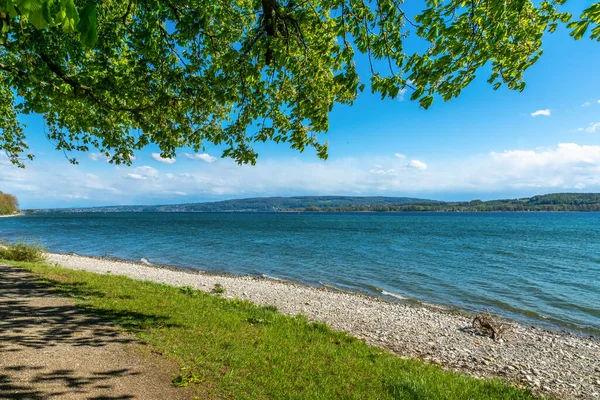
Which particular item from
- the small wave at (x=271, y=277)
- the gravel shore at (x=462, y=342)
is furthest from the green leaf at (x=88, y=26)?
the small wave at (x=271, y=277)

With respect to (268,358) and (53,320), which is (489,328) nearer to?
(268,358)

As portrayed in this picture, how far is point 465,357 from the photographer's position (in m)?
9.99

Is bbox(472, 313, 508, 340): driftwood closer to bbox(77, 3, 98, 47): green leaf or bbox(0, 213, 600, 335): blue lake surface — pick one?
bbox(0, 213, 600, 335): blue lake surface

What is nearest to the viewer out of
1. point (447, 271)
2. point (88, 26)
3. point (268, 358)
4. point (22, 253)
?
point (88, 26)

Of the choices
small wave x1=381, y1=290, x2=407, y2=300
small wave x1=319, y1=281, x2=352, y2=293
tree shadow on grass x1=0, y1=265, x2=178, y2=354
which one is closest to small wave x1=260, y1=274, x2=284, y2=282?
small wave x1=319, y1=281, x2=352, y2=293

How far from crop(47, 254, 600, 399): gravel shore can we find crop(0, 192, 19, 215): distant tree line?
179 metres

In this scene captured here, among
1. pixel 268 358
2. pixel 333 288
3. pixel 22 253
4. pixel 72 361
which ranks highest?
pixel 22 253

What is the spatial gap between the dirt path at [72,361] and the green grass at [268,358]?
1.40 feet

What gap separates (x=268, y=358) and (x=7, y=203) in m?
194

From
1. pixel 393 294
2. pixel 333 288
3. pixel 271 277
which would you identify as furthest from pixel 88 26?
pixel 271 277

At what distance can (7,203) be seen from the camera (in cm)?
14488

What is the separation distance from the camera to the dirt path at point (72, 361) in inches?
Result: 197

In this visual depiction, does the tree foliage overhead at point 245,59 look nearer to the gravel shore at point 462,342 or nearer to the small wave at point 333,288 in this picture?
the gravel shore at point 462,342

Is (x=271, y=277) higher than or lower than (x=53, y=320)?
lower
